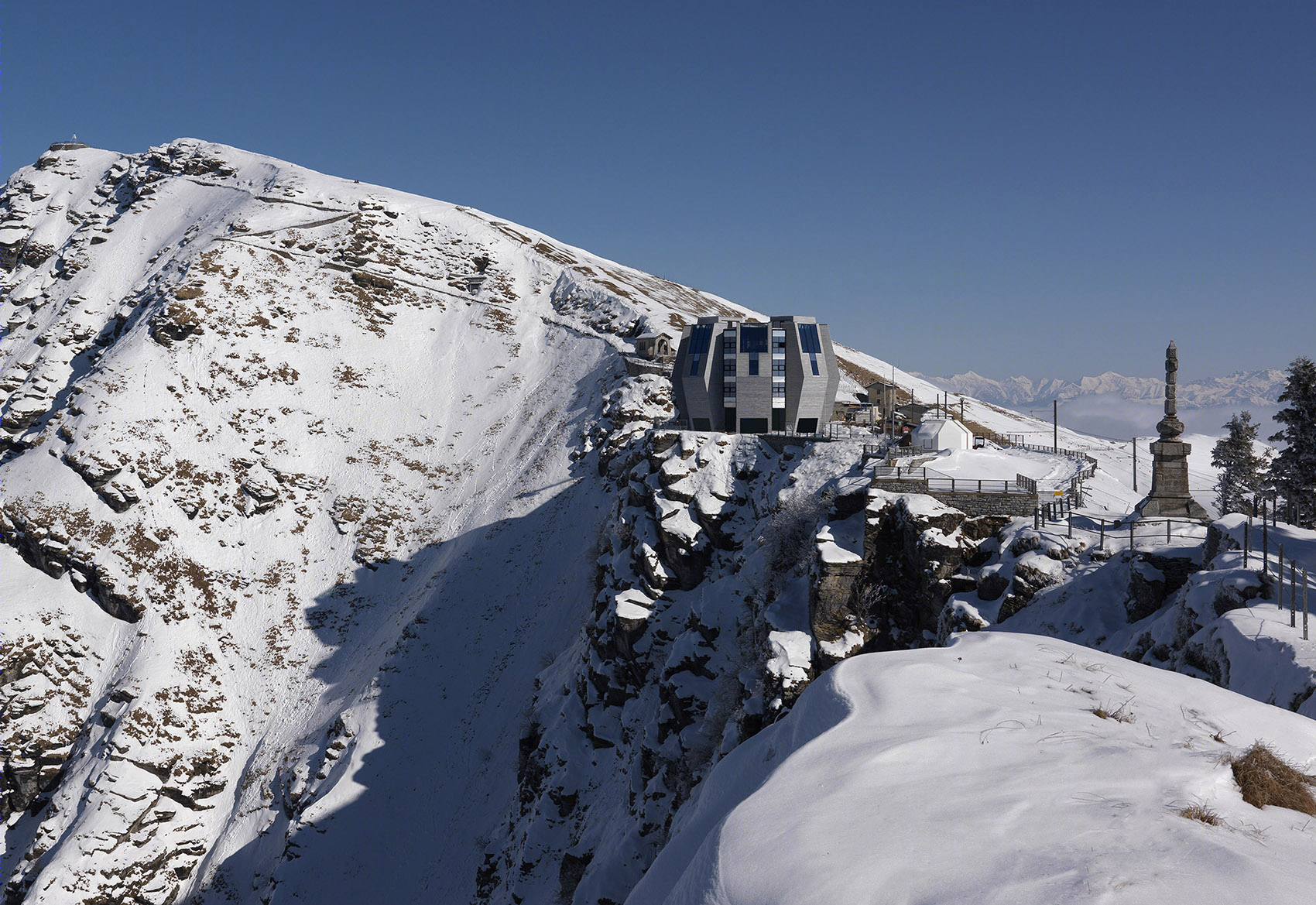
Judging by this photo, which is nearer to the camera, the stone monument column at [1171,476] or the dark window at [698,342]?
the stone monument column at [1171,476]

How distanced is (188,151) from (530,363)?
82.0 m

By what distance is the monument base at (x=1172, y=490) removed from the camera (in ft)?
102

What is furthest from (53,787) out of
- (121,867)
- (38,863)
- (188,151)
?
(188,151)

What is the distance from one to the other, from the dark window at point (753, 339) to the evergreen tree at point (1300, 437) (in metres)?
31.7

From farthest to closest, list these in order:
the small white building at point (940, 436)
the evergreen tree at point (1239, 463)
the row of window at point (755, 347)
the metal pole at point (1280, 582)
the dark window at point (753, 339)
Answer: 1. the dark window at point (753, 339)
2. the row of window at point (755, 347)
3. the small white building at point (940, 436)
4. the evergreen tree at point (1239, 463)
5. the metal pole at point (1280, 582)

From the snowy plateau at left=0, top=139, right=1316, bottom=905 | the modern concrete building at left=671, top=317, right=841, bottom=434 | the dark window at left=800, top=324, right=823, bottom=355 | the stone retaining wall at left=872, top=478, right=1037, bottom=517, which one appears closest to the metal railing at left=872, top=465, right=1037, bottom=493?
the stone retaining wall at left=872, top=478, right=1037, bottom=517

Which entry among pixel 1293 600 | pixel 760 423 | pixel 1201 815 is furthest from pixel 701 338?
pixel 1201 815

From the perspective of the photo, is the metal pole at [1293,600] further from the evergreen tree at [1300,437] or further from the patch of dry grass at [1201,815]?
the evergreen tree at [1300,437]

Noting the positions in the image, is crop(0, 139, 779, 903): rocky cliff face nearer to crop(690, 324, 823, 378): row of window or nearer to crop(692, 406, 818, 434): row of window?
crop(692, 406, 818, 434): row of window

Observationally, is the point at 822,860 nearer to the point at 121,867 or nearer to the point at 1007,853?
the point at 1007,853

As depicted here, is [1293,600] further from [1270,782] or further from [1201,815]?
[1201,815]

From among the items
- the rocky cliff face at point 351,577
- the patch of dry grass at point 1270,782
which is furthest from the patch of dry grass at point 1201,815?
the rocky cliff face at point 351,577

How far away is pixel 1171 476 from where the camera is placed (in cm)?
3138

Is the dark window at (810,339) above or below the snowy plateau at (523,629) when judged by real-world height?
above
